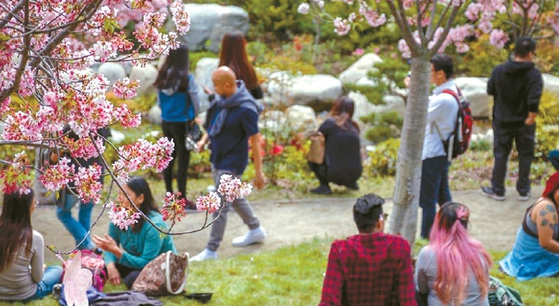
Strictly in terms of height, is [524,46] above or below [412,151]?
above

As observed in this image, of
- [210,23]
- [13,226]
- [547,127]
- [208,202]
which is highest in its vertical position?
[210,23]

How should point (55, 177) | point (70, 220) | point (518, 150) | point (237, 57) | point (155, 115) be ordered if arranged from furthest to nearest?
point (155, 115) → point (518, 150) → point (237, 57) → point (70, 220) → point (55, 177)

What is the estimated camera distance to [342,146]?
9219 millimetres

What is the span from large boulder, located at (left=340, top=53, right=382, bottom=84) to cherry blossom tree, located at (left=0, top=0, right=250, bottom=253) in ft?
38.3

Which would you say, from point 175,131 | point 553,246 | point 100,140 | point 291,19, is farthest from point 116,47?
point 291,19

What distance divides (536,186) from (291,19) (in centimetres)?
903

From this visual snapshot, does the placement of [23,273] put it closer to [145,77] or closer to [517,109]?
[517,109]

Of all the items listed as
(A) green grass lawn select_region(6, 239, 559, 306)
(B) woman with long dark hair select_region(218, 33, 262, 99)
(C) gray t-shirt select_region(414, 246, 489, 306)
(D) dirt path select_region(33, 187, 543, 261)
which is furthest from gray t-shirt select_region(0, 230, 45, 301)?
(B) woman with long dark hair select_region(218, 33, 262, 99)

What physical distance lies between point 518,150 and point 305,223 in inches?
92.4

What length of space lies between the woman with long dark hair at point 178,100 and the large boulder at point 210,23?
27.9 feet

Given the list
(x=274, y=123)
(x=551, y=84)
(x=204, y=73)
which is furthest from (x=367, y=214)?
(x=204, y=73)

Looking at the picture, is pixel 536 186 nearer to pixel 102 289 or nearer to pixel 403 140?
pixel 403 140

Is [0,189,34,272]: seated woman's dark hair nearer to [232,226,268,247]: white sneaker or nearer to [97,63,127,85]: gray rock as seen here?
[232,226,268,247]: white sneaker

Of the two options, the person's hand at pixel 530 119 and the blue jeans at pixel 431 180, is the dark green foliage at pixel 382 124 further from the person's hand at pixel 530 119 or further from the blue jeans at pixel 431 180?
the blue jeans at pixel 431 180
